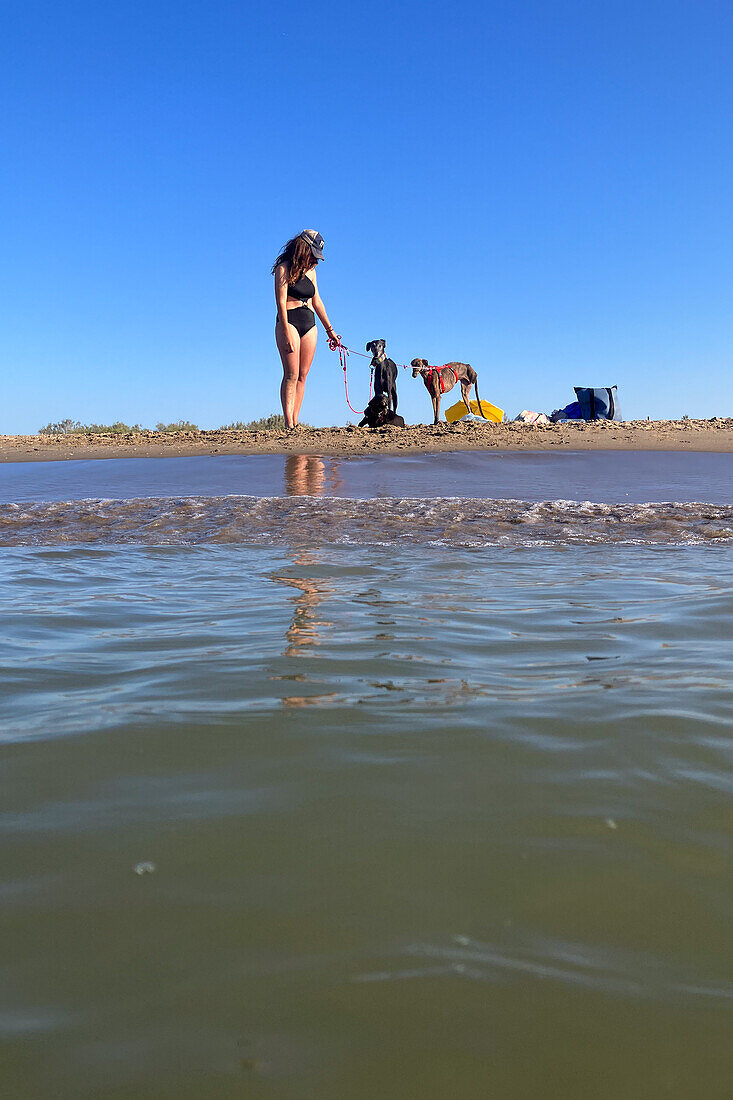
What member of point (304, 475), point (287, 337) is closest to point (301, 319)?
point (287, 337)

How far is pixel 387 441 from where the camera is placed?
405 inches

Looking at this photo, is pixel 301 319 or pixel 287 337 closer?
pixel 287 337

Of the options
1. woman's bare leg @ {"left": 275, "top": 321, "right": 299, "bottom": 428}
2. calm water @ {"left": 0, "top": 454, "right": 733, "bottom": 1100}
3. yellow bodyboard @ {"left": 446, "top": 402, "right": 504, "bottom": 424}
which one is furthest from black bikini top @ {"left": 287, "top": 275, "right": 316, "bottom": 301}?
calm water @ {"left": 0, "top": 454, "right": 733, "bottom": 1100}

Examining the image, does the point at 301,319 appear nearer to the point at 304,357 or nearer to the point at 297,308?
the point at 297,308

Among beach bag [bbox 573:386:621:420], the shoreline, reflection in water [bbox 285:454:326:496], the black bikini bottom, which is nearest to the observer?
reflection in water [bbox 285:454:326:496]

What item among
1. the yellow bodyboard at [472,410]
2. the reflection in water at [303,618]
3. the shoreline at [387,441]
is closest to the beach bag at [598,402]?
the yellow bodyboard at [472,410]

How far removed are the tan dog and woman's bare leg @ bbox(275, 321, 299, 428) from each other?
3778mm

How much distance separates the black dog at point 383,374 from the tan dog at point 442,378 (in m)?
1.70

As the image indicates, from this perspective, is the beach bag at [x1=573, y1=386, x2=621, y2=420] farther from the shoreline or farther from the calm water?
the calm water

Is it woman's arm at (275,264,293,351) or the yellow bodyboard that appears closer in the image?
woman's arm at (275,264,293,351)

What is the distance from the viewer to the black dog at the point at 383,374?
12.3 m

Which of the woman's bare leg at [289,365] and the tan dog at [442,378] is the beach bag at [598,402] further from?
the woman's bare leg at [289,365]

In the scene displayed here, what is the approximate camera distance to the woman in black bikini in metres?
10.3

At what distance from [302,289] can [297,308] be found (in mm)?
240
